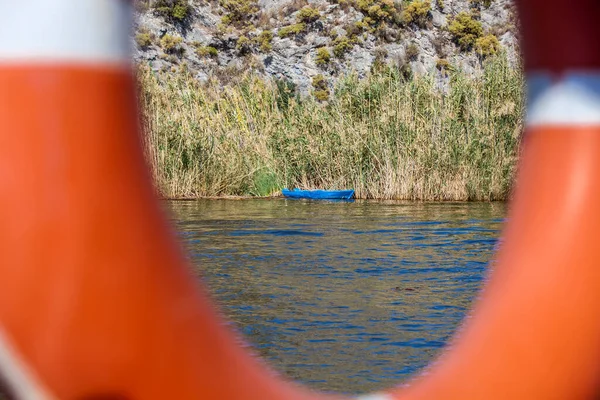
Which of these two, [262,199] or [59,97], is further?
[262,199]

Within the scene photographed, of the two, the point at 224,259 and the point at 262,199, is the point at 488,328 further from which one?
the point at 262,199

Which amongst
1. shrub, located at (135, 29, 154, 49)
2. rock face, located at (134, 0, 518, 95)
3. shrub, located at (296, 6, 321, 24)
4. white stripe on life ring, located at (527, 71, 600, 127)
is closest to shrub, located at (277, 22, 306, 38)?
rock face, located at (134, 0, 518, 95)

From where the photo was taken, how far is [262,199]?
8.70 meters

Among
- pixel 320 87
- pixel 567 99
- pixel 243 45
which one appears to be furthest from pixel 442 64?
pixel 567 99

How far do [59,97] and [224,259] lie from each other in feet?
10.9

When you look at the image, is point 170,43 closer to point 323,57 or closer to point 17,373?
point 323,57

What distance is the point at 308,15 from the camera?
24000 millimetres

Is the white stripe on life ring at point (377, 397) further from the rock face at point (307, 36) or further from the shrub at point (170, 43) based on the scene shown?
the shrub at point (170, 43)

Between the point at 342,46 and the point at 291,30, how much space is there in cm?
138

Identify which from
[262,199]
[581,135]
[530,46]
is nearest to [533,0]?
[530,46]

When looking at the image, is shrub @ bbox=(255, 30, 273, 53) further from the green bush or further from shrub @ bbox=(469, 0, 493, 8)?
shrub @ bbox=(469, 0, 493, 8)

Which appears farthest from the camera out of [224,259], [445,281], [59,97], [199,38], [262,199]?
[199,38]

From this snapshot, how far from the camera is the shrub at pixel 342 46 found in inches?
907

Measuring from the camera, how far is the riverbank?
26.0 ft
